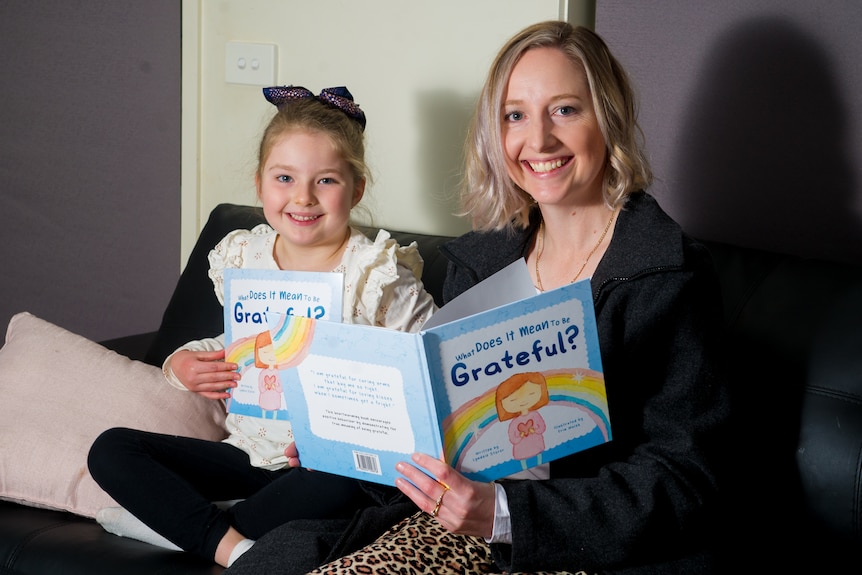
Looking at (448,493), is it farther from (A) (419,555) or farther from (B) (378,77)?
(B) (378,77)

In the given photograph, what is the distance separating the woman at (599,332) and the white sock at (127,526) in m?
0.48

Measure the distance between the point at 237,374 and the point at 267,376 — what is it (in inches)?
3.0

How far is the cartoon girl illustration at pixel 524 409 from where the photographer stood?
120 centimetres

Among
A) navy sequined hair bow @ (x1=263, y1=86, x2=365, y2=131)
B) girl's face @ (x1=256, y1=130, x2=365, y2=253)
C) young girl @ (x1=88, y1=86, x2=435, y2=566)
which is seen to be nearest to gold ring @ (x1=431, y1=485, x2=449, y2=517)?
young girl @ (x1=88, y1=86, x2=435, y2=566)

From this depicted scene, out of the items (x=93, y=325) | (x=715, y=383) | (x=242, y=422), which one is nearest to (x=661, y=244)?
(x=715, y=383)

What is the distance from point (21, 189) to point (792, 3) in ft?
7.57

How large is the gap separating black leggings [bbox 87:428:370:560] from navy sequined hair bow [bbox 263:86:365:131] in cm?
69

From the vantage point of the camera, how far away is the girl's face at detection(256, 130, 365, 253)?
5.89ft

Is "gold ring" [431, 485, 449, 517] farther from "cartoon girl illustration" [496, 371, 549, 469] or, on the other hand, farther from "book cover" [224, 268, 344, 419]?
"book cover" [224, 268, 344, 419]

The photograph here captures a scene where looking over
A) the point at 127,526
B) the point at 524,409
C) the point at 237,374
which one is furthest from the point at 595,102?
the point at 127,526

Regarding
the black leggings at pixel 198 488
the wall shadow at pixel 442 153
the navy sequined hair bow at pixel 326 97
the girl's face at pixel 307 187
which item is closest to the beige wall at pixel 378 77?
the wall shadow at pixel 442 153

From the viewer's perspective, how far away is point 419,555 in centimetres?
129

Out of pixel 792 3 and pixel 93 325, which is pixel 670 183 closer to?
pixel 792 3

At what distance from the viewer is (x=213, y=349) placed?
1.90 meters
